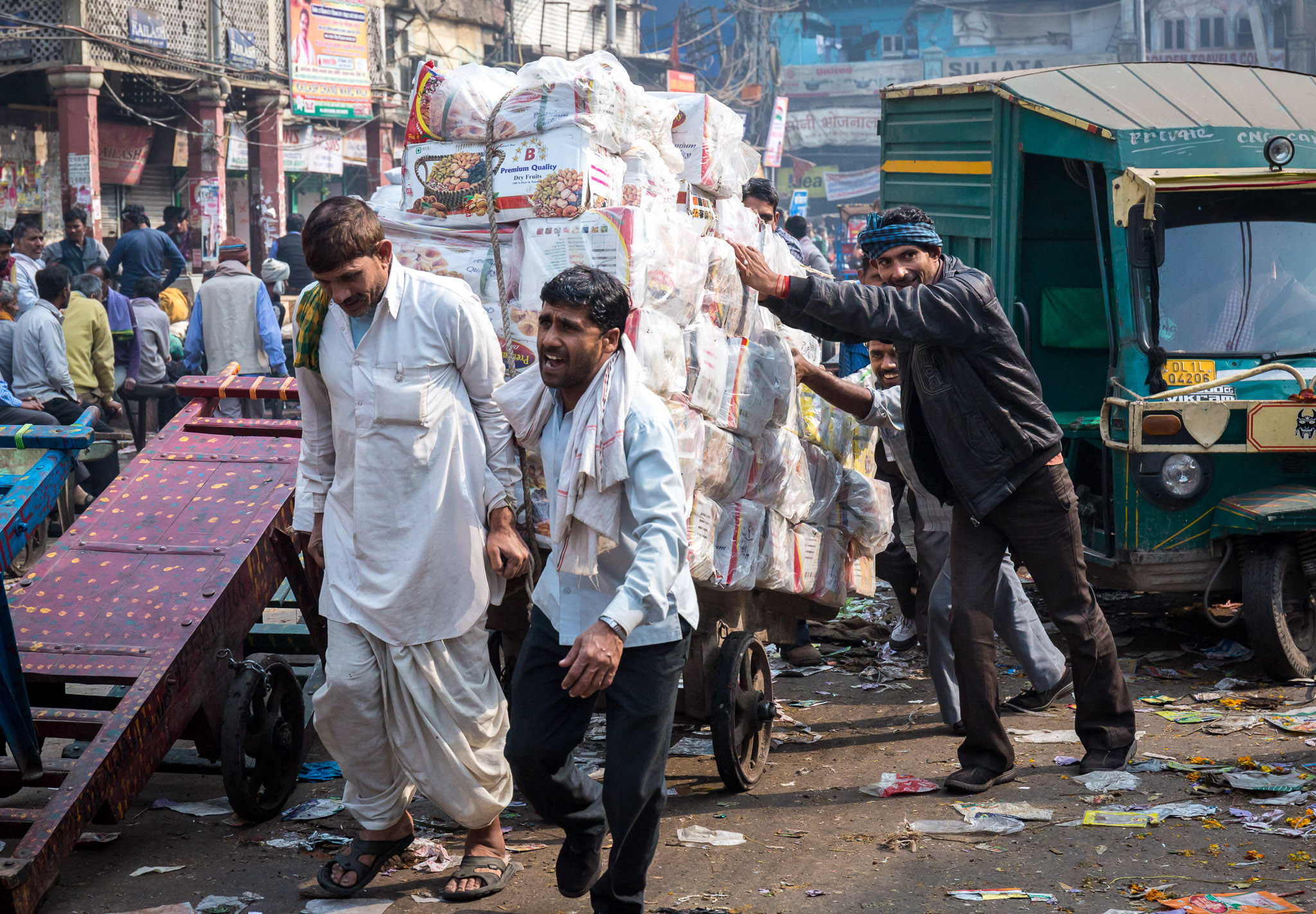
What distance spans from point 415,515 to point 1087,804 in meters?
2.39

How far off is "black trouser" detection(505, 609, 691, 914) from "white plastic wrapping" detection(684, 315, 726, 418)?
1.11 meters

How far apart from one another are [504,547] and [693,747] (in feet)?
5.84

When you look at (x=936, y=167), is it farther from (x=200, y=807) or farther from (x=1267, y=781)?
(x=200, y=807)

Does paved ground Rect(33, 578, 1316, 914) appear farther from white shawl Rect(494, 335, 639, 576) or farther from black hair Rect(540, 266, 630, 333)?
black hair Rect(540, 266, 630, 333)

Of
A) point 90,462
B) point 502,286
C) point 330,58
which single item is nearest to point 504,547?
point 502,286

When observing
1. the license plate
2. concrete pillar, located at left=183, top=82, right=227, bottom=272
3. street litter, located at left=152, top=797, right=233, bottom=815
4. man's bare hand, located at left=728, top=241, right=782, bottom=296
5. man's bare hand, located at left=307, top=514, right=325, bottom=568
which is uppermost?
concrete pillar, located at left=183, top=82, right=227, bottom=272

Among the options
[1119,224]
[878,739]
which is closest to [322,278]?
[878,739]

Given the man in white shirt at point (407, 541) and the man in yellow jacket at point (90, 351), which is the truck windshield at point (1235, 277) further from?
the man in yellow jacket at point (90, 351)

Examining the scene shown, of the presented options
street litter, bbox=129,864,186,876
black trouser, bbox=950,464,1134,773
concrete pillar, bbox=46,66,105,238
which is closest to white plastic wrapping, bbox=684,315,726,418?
black trouser, bbox=950,464,1134,773

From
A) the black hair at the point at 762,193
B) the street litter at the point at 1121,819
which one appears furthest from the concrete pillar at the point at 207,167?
the street litter at the point at 1121,819

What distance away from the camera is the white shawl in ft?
10.1

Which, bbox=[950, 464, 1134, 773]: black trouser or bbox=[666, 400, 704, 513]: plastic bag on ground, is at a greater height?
bbox=[666, 400, 704, 513]: plastic bag on ground

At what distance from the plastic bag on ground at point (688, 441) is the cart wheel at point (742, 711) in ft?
2.15

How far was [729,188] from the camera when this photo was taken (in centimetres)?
488
